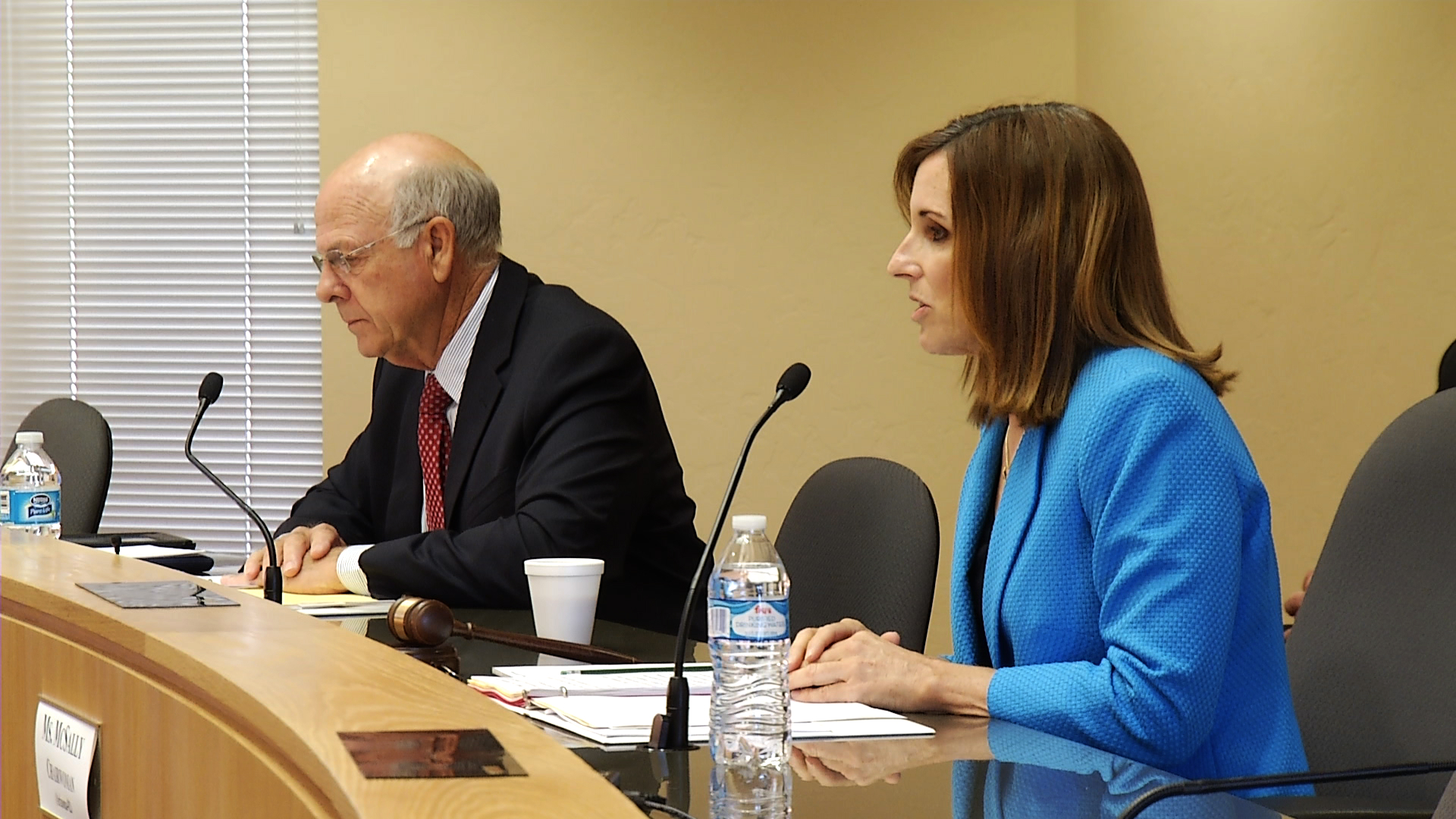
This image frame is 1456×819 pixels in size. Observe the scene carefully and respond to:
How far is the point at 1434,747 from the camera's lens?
1542 mm

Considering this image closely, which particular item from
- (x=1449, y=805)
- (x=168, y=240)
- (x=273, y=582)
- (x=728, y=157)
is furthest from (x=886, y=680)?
(x=168, y=240)

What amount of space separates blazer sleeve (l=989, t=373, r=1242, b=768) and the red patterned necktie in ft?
4.60

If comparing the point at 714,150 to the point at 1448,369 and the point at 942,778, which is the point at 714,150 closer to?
the point at 1448,369

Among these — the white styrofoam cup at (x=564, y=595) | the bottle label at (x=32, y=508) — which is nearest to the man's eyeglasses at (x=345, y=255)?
the bottle label at (x=32, y=508)

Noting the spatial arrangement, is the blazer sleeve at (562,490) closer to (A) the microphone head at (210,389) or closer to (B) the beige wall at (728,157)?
(A) the microphone head at (210,389)

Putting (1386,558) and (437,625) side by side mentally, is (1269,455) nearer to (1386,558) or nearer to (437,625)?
(1386,558)

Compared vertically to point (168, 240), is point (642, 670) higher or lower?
lower

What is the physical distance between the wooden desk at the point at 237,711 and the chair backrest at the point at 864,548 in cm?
103

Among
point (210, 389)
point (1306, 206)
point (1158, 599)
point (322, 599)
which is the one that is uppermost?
point (1306, 206)

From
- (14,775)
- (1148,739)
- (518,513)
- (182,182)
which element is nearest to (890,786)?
(1148,739)

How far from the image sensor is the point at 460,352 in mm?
2693

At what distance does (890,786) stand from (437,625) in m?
0.75

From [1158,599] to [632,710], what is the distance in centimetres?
51

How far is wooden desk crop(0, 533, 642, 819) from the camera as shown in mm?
686
